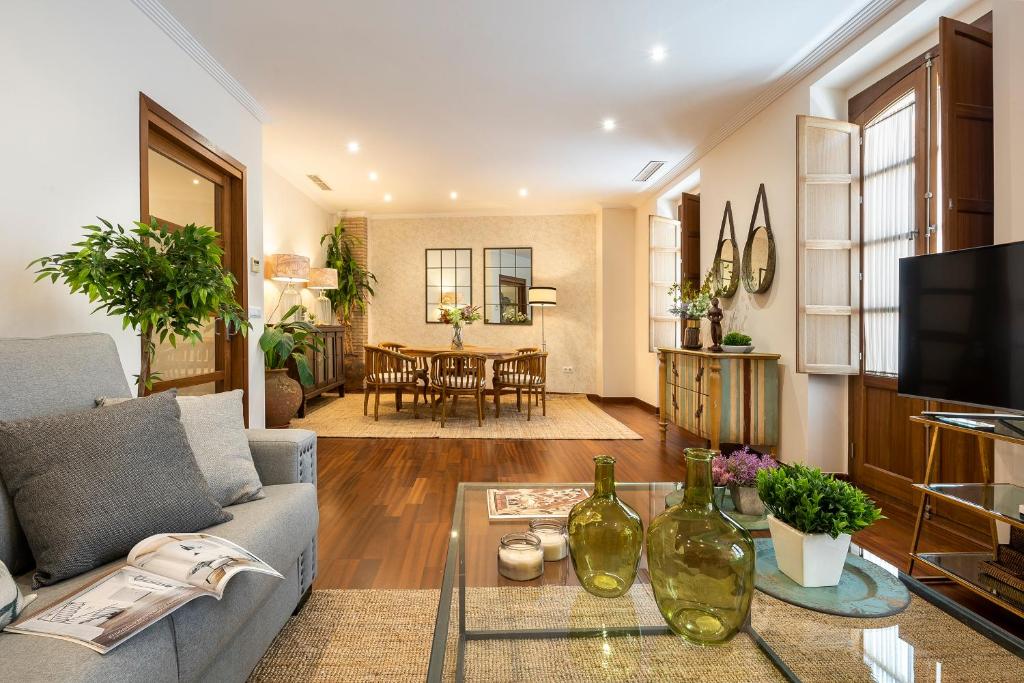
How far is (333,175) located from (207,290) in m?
4.61

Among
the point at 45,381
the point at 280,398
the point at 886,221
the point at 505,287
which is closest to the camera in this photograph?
the point at 45,381

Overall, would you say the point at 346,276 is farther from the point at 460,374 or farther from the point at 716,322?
the point at 716,322

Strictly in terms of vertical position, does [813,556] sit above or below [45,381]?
below

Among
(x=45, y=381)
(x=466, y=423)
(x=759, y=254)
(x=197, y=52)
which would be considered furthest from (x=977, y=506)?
(x=197, y=52)

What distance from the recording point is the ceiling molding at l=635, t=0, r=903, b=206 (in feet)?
9.48

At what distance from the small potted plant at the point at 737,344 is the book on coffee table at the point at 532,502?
9.04 ft

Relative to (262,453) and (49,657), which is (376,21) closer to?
(262,453)

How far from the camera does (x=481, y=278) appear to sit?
8148 mm

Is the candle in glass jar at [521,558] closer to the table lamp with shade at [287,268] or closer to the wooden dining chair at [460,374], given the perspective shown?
the wooden dining chair at [460,374]

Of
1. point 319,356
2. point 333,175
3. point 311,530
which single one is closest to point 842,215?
point 311,530

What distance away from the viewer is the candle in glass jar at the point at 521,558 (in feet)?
4.07

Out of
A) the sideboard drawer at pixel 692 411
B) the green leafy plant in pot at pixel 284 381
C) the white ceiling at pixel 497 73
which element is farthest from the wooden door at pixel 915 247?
the green leafy plant in pot at pixel 284 381

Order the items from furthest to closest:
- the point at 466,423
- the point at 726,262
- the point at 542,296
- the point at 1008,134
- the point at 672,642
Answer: the point at 542,296
the point at 466,423
the point at 726,262
the point at 1008,134
the point at 672,642

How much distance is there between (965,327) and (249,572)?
106 inches
